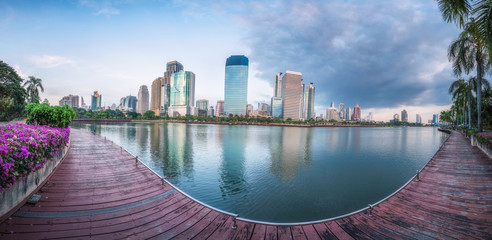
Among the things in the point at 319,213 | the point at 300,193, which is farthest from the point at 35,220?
→ the point at 300,193

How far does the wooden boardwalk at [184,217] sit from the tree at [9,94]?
109 feet

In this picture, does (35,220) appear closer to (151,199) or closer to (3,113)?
(151,199)

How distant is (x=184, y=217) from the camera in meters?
6.80

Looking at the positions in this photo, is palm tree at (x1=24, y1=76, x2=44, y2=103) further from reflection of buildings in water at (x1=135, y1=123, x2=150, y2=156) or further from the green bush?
the green bush

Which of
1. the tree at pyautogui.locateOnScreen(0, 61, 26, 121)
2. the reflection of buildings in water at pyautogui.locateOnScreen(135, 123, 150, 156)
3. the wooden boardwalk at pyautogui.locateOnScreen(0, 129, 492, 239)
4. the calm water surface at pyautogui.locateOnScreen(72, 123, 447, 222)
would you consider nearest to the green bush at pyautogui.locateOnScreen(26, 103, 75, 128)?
the reflection of buildings in water at pyautogui.locateOnScreen(135, 123, 150, 156)

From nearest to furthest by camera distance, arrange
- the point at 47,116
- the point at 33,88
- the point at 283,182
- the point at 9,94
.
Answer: the point at 283,182, the point at 47,116, the point at 9,94, the point at 33,88

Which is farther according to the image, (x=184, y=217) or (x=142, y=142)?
(x=142, y=142)

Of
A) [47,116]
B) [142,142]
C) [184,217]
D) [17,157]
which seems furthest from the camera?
[142,142]

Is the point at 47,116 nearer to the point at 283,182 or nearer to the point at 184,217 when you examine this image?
the point at 184,217

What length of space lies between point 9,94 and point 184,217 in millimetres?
42864

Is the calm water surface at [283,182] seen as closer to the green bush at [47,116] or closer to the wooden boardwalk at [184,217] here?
the wooden boardwalk at [184,217]

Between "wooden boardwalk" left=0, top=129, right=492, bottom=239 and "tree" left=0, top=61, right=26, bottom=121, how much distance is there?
33279 millimetres

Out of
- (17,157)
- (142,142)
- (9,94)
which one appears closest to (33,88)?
(9,94)

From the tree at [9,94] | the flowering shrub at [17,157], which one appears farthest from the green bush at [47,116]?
the tree at [9,94]
